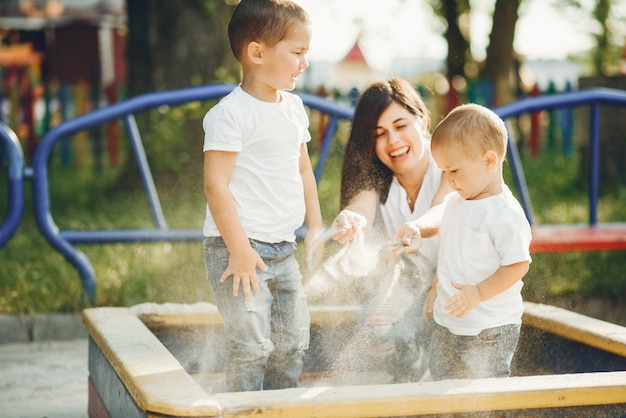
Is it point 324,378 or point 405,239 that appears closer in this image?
point 405,239

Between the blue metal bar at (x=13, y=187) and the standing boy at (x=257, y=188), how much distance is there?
150 cm

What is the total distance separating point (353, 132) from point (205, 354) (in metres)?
0.83

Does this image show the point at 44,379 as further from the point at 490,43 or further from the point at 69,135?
the point at 490,43

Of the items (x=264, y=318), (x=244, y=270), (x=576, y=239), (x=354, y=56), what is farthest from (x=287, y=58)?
(x=354, y=56)

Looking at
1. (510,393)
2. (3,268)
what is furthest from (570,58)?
(510,393)

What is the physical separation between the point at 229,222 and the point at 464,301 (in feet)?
1.98

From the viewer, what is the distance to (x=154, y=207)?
384 centimetres

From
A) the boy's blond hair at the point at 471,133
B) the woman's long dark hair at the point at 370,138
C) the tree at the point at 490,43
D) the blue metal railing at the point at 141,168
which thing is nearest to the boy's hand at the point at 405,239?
the boy's blond hair at the point at 471,133

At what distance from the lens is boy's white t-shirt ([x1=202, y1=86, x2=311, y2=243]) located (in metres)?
2.29

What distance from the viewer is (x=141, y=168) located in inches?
153

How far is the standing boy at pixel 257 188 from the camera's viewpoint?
2264mm

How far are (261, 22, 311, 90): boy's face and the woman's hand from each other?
0.39 m

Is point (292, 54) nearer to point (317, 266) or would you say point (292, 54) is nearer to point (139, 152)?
point (317, 266)

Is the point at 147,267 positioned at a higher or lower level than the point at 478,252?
lower
